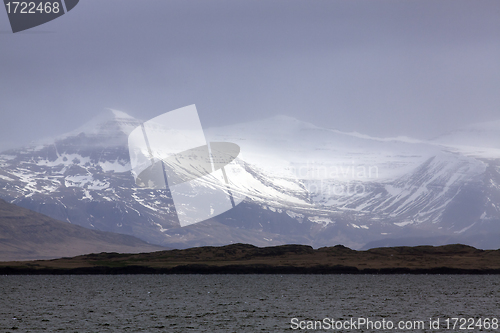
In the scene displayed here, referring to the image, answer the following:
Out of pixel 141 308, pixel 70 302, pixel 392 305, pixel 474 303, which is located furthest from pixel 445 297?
pixel 70 302

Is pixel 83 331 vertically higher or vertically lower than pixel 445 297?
higher

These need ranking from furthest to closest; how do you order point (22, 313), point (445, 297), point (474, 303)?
point (445, 297) < point (474, 303) < point (22, 313)

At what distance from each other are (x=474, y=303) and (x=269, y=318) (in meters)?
48.9

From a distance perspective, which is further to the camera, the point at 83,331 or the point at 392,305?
the point at 392,305

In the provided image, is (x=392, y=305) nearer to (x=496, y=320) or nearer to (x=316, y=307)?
(x=316, y=307)

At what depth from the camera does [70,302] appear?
4783 inches

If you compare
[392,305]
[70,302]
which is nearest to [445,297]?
[392,305]

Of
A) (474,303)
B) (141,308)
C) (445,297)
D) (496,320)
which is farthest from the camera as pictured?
(445,297)

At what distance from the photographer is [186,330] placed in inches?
3115

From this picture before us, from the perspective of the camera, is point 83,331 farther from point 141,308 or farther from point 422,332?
point 422,332

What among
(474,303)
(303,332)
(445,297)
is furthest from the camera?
(445,297)

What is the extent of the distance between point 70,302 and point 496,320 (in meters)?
79.0

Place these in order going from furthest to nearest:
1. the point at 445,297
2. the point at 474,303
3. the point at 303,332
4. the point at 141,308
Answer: the point at 445,297, the point at 474,303, the point at 141,308, the point at 303,332

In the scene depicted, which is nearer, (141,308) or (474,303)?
(141,308)
